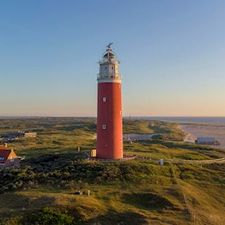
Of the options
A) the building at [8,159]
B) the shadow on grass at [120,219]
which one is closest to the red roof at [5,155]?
the building at [8,159]

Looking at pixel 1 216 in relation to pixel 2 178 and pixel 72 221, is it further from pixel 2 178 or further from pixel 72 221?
pixel 2 178

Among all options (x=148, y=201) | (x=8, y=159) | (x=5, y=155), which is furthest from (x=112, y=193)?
(x=5, y=155)

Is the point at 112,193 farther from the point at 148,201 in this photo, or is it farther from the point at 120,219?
the point at 120,219

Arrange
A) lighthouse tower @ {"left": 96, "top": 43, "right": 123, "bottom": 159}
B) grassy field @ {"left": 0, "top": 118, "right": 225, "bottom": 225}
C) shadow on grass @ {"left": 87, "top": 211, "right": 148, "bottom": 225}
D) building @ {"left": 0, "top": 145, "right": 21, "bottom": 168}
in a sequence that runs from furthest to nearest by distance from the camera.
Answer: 1. building @ {"left": 0, "top": 145, "right": 21, "bottom": 168}
2. lighthouse tower @ {"left": 96, "top": 43, "right": 123, "bottom": 159}
3. grassy field @ {"left": 0, "top": 118, "right": 225, "bottom": 225}
4. shadow on grass @ {"left": 87, "top": 211, "right": 148, "bottom": 225}

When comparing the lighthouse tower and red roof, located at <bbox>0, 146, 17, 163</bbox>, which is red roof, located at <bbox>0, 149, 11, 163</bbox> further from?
the lighthouse tower

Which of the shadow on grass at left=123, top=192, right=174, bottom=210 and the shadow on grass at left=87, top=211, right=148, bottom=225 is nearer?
the shadow on grass at left=87, top=211, right=148, bottom=225

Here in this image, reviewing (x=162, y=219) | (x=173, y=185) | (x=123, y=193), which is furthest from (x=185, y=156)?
(x=162, y=219)

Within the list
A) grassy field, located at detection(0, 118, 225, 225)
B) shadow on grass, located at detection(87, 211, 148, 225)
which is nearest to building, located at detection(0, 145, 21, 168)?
grassy field, located at detection(0, 118, 225, 225)

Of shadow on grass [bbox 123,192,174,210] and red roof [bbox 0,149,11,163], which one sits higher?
red roof [bbox 0,149,11,163]
